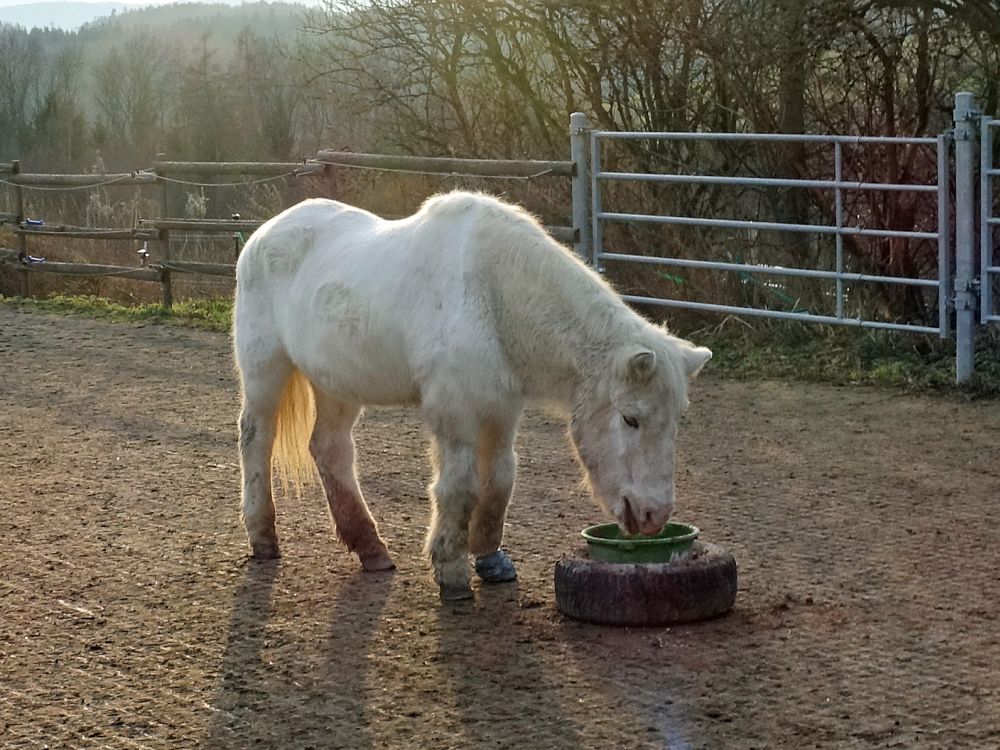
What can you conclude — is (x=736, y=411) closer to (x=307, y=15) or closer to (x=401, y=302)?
(x=401, y=302)

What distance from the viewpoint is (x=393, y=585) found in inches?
195

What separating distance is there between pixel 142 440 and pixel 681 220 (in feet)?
13.4

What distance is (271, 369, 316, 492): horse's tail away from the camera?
17.8 feet

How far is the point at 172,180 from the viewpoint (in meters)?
13.2

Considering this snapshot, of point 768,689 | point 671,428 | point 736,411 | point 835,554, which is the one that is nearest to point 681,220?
point 736,411

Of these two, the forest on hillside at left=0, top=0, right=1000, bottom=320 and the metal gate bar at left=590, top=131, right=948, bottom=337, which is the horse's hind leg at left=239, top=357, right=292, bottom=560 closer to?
the metal gate bar at left=590, top=131, right=948, bottom=337

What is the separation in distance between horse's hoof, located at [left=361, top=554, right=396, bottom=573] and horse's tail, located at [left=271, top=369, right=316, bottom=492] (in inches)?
19.5

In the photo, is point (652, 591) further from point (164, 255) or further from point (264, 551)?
point (164, 255)

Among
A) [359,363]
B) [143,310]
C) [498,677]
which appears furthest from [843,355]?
[143,310]

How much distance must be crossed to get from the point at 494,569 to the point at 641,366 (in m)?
1.06

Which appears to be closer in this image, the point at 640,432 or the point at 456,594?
the point at 640,432

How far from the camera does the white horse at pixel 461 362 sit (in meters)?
4.33

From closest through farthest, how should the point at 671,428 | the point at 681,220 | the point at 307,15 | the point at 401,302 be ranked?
the point at 671,428, the point at 401,302, the point at 681,220, the point at 307,15

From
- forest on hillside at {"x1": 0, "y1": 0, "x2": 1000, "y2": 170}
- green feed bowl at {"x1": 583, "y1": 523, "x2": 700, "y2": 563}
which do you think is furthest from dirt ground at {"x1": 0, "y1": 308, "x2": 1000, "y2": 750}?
forest on hillside at {"x1": 0, "y1": 0, "x2": 1000, "y2": 170}
